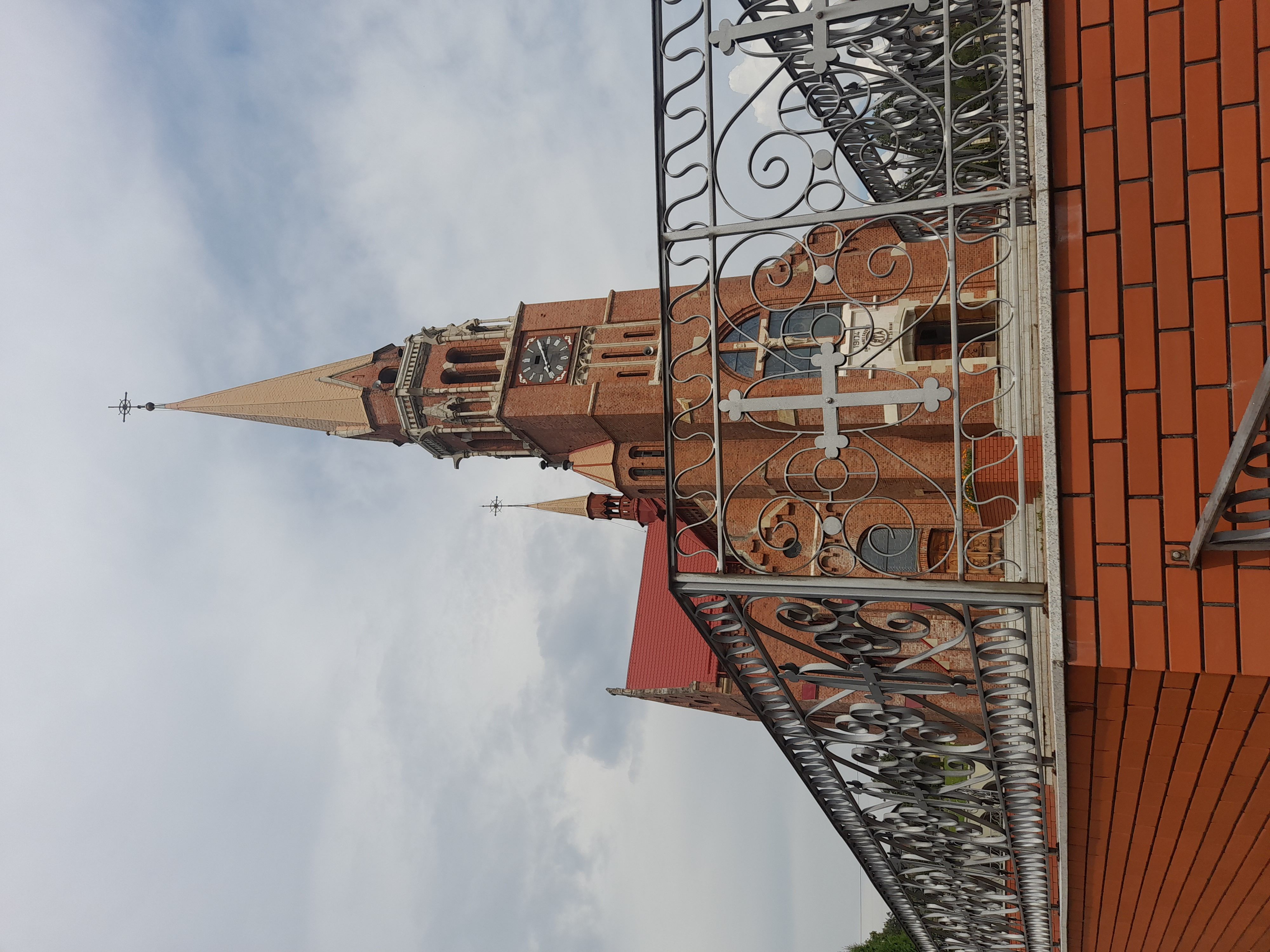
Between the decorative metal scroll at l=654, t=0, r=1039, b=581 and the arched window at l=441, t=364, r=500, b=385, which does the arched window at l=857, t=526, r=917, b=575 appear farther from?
the arched window at l=441, t=364, r=500, b=385

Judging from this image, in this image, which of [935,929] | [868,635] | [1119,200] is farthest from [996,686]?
[935,929]

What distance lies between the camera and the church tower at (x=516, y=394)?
20250 mm

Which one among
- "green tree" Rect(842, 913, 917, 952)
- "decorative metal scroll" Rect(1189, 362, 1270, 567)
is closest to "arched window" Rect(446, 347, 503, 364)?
"decorative metal scroll" Rect(1189, 362, 1270, 567)

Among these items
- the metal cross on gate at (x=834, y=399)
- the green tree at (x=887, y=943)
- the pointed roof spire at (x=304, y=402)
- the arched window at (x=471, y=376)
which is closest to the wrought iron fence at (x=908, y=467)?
the metal cross on gate at (x=834, y=399)

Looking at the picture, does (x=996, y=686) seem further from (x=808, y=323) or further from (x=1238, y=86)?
(x=808, y=323)

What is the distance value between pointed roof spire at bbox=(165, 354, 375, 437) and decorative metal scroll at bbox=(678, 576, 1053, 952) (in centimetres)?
1916

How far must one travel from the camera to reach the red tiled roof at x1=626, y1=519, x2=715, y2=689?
26.3 m

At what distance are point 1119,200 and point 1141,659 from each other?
2.47 meters

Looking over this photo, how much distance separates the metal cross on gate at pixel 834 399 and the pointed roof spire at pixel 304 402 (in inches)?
823

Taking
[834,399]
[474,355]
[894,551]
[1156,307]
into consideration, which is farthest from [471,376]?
[1156,307]

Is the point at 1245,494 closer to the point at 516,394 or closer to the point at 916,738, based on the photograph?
the point at 916,738

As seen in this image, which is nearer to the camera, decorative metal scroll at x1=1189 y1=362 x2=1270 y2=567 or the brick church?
decorative metal scroll at x1=1189 y1=362 x2=1270 y2=567

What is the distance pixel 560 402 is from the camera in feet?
67.1

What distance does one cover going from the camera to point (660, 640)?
2764 cm
